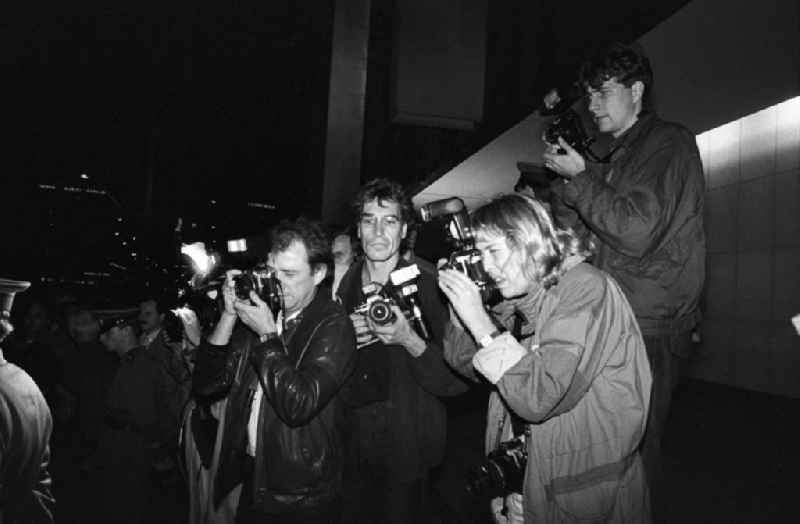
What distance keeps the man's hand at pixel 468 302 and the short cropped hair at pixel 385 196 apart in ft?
4.31

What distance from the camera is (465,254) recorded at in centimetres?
197

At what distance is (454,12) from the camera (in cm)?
680

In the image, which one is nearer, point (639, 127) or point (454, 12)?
point (639, 127)

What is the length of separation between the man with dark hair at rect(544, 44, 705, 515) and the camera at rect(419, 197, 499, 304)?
449mm

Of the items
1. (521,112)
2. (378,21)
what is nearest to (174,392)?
(521,112)

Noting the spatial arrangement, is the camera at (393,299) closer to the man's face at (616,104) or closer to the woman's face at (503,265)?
the woman's face at (503,265)

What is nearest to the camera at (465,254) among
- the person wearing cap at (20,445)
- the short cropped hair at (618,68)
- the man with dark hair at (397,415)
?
the man with dark hair at (397,415)

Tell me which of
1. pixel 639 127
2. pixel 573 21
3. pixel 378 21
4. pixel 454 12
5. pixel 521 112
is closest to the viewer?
pixel 639 127

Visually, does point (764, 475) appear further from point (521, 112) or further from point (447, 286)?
point (447, 286)

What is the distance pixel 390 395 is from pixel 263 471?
2.27 feet

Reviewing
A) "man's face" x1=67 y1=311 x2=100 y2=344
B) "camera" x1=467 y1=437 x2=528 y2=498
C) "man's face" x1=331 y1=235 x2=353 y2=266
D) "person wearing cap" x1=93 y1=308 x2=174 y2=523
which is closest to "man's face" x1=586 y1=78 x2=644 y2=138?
"camera" x1=467 y1=437 x2=528 y2=498

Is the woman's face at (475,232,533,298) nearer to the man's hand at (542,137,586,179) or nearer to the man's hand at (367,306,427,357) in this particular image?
the man's hand at (542,137,586,179)

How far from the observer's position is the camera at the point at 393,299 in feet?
8.02

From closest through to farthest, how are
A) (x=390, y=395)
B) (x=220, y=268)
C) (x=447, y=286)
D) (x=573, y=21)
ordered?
1. (x=447, y=286)
2. (x=390, y=395)
3. (x=220, y=268)
4. (x=573, y=21)
